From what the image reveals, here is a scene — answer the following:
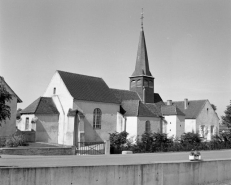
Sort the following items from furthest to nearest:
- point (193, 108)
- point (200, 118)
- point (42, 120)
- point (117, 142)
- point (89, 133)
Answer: point (193, 108)
point (200, 118)
point (89, 133)
point (42, 120)
point (117, 142)

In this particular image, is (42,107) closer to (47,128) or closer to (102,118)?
(47,128)

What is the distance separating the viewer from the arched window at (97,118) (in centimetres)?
3925

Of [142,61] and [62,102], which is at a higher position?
[142,61]

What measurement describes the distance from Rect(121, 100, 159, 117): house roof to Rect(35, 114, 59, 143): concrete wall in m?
10.2

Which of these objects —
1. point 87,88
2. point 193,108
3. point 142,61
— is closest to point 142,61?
point 142,61

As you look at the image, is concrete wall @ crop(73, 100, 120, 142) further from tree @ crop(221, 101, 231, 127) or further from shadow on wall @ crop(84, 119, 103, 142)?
tree @ crop(221, 101, 231, 127)

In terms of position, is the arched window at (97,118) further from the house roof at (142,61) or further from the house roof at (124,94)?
the house roof at (142,61)

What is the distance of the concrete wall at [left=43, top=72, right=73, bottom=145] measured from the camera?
36.8 m

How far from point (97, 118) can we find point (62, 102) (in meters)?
5.18

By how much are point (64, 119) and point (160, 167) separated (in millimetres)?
26426

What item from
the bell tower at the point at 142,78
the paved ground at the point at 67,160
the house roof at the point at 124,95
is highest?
the bell tower at the point at 142,78

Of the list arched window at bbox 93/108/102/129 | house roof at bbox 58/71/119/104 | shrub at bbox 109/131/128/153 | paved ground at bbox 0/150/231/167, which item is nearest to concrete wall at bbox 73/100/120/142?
arched window at bbox 93/108/102/129

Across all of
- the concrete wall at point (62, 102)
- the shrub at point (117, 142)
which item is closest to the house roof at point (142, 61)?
the concrete wall at point (62, 102)

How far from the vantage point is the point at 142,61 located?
166 ft
